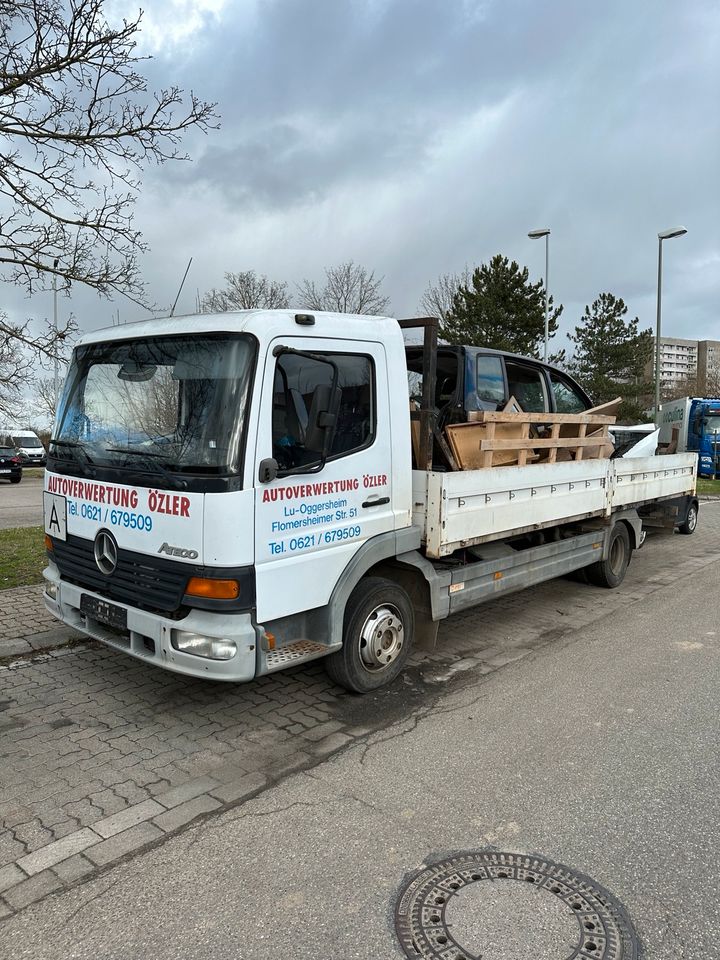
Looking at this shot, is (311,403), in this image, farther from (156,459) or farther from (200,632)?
(200,632)

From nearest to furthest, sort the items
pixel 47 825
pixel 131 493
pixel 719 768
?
pixel 47 825
pixel 719 768
pixel 131 493

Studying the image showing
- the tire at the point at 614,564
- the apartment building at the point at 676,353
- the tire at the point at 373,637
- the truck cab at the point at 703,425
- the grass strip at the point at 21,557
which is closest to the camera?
the tire at the point at 373,637

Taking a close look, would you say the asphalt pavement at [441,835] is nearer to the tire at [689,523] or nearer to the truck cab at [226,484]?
the truck cab at [226,484]

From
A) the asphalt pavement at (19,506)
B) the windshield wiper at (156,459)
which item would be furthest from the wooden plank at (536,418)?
the asphalt pavement at (19,506)

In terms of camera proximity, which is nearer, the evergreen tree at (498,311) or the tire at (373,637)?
the tire at (373,637)

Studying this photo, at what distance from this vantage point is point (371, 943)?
2473 mm

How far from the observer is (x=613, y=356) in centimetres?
4403

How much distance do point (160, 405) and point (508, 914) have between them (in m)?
3.12

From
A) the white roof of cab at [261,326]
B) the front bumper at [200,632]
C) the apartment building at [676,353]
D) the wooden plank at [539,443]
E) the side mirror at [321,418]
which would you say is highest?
the apartment building at [676,353]

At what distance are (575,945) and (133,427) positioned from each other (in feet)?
11.3

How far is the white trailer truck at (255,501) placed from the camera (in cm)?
375

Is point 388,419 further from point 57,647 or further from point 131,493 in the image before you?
point 57,647

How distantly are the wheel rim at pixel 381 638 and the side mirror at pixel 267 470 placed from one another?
52.3 inches

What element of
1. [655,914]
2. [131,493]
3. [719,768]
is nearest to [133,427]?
[131,493]
